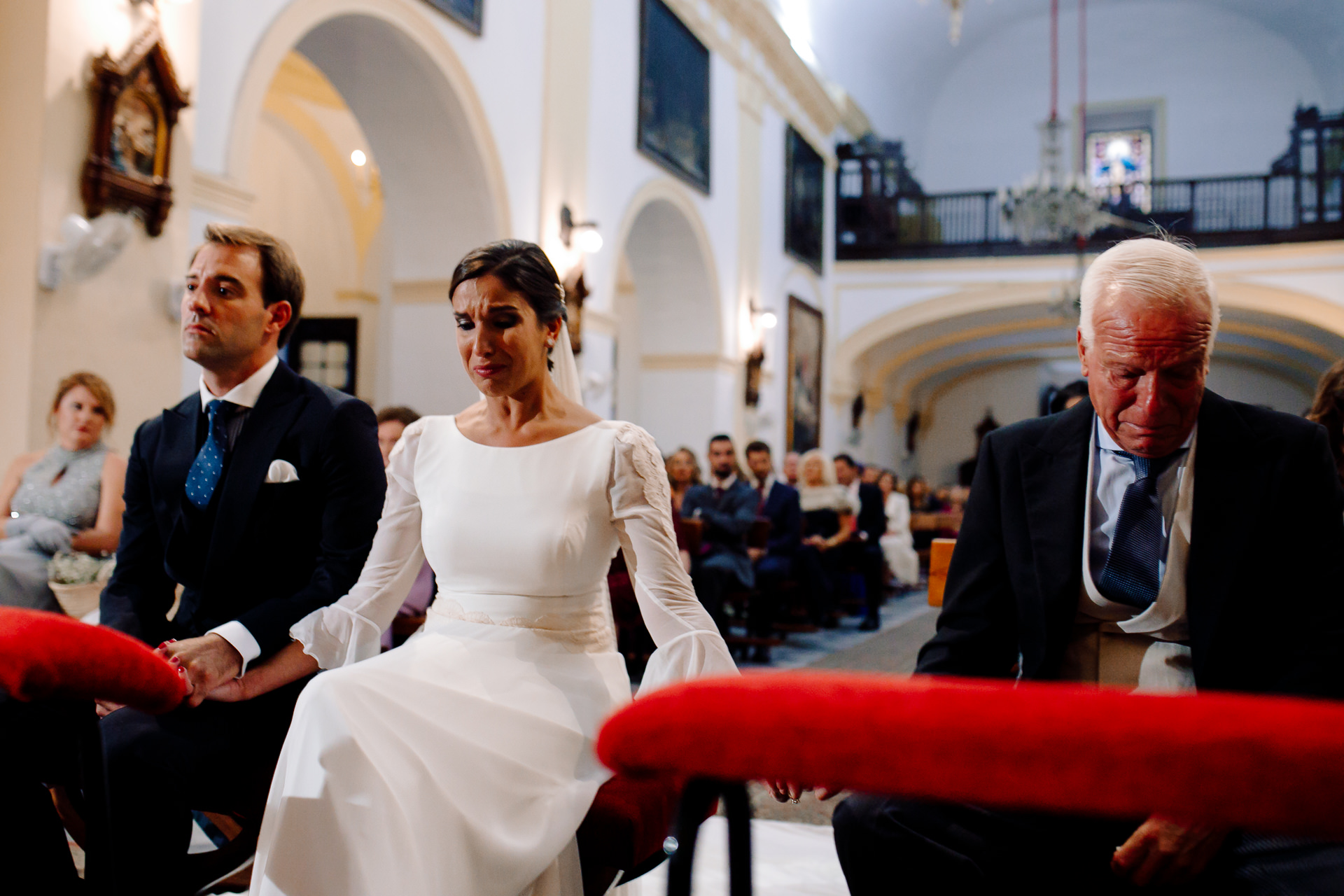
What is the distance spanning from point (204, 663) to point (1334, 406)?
272 centimetres

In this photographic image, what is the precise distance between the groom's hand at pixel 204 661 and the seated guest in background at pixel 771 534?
5.96 metres

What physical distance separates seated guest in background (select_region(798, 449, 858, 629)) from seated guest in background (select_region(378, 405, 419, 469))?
477 cm

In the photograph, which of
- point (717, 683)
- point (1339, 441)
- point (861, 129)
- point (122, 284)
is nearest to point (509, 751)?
point (717, 683)

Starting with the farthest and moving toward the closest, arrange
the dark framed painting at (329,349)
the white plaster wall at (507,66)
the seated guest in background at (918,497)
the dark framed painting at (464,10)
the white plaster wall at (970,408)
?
1. the white plaster wall at (970,408)
2. the seated guest in background at (918,497)
3. the dark framed painting at (329,349)
4. the dark framed painting at (464,10)
5. the white plaster wall at (507,66)

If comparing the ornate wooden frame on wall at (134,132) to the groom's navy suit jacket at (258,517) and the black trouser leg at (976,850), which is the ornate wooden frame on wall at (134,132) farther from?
the black trouser leg at (976,850)

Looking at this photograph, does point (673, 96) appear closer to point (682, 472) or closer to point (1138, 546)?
point (682, 472)

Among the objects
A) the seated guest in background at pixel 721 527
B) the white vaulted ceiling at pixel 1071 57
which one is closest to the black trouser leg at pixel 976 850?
the seated guest in background at pixel 721 527

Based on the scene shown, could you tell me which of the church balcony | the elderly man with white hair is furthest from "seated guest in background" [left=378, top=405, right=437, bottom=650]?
the church balcony

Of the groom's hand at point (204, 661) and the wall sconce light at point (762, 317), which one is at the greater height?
the wall sconce light at point (762, 317)

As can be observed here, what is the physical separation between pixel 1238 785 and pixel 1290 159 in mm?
18025

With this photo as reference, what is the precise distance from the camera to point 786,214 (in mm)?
15430

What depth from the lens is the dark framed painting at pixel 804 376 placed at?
1566 centimetres

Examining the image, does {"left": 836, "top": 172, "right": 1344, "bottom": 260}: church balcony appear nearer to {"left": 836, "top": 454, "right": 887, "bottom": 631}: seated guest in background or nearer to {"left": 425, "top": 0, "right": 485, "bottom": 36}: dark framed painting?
{"left": 836, "top": 454, "right": 887, "bottom": 631}: seated guest in background

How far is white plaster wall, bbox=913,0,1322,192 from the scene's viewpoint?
20.4 meters
